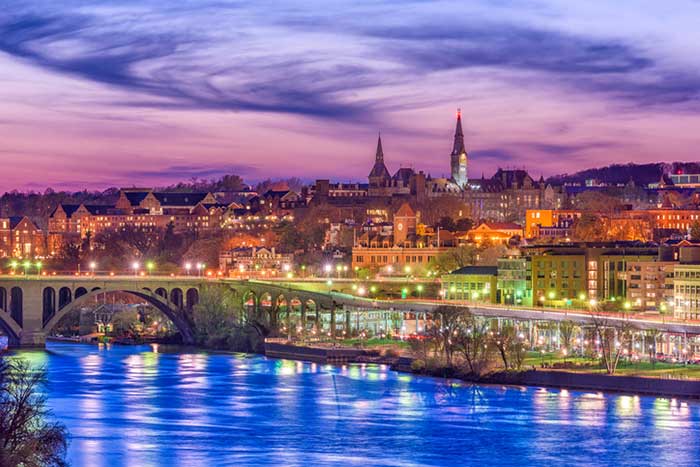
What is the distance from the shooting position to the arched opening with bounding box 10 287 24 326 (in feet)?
205

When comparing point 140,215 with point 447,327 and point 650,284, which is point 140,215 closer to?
point 650,284

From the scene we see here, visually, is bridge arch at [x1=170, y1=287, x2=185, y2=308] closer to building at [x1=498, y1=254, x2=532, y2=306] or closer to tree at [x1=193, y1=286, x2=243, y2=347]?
tree at [x1=193, y1=286, x2=243, y2=347]

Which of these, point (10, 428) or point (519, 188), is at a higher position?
point (519, 188)

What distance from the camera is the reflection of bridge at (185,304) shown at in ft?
203

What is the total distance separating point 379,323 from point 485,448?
99.8 ft

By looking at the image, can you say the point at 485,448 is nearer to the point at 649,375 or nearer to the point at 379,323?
the point at 649,375

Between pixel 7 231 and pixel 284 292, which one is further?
pixel 7 231

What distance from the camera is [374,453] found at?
34562 millimetres

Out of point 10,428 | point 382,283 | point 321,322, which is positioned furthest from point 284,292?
point 10,428

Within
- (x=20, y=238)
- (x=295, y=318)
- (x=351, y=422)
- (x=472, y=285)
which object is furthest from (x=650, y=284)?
(x=20, y=238)

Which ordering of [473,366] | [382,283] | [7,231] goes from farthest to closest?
[7,231]
[382,283]
[473,366]

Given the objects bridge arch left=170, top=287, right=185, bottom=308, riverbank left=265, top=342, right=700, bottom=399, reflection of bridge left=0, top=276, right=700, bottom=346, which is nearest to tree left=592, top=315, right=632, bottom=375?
riverbank left=265, top=342, right=700, bottom=399

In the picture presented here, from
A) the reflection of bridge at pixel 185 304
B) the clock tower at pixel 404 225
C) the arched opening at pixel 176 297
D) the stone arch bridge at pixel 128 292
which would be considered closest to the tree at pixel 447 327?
the reflection of bridge at pixel 185 304

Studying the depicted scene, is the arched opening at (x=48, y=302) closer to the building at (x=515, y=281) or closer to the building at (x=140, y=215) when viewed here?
the building at (x=515, y=281)
